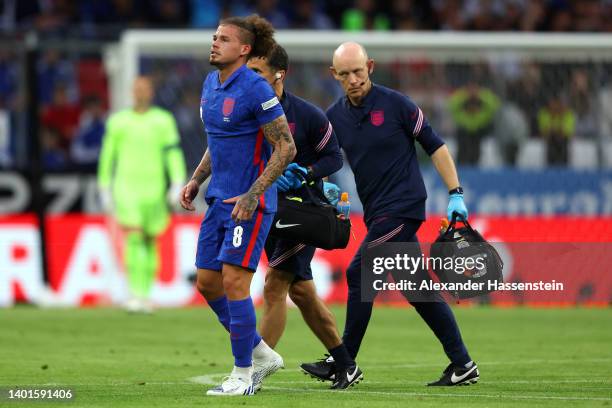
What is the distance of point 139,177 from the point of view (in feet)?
56.8

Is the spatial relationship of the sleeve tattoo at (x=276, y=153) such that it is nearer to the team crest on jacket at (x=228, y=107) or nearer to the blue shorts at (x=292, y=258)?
the team crest on jacket at (x=228, y=107)

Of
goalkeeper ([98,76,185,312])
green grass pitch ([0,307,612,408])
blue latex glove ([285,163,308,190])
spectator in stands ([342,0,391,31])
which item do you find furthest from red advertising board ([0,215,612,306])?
blue latex glove ([285,163,308,190])

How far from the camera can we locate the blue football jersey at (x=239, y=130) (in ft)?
29.4

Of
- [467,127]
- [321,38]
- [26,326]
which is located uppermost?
[321,38]

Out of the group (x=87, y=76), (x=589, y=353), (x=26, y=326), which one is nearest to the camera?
(x=589, y=353)

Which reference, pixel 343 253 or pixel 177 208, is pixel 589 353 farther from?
pixel 177 208

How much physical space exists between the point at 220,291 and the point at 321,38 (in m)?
11.4

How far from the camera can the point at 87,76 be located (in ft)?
71.8

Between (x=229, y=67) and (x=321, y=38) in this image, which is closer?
(x=229, y=67)

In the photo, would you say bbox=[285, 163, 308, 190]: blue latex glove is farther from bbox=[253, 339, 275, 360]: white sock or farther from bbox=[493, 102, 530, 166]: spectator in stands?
bbox=[493, 102, 530, 166]: spectator in stands

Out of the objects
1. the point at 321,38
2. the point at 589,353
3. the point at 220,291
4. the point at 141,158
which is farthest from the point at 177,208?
the point at 220,291

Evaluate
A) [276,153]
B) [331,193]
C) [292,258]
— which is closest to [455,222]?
[331,193]

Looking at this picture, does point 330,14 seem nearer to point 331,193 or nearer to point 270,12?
point 270,12

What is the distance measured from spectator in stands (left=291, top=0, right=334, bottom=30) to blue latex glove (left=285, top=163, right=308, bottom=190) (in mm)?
14858
